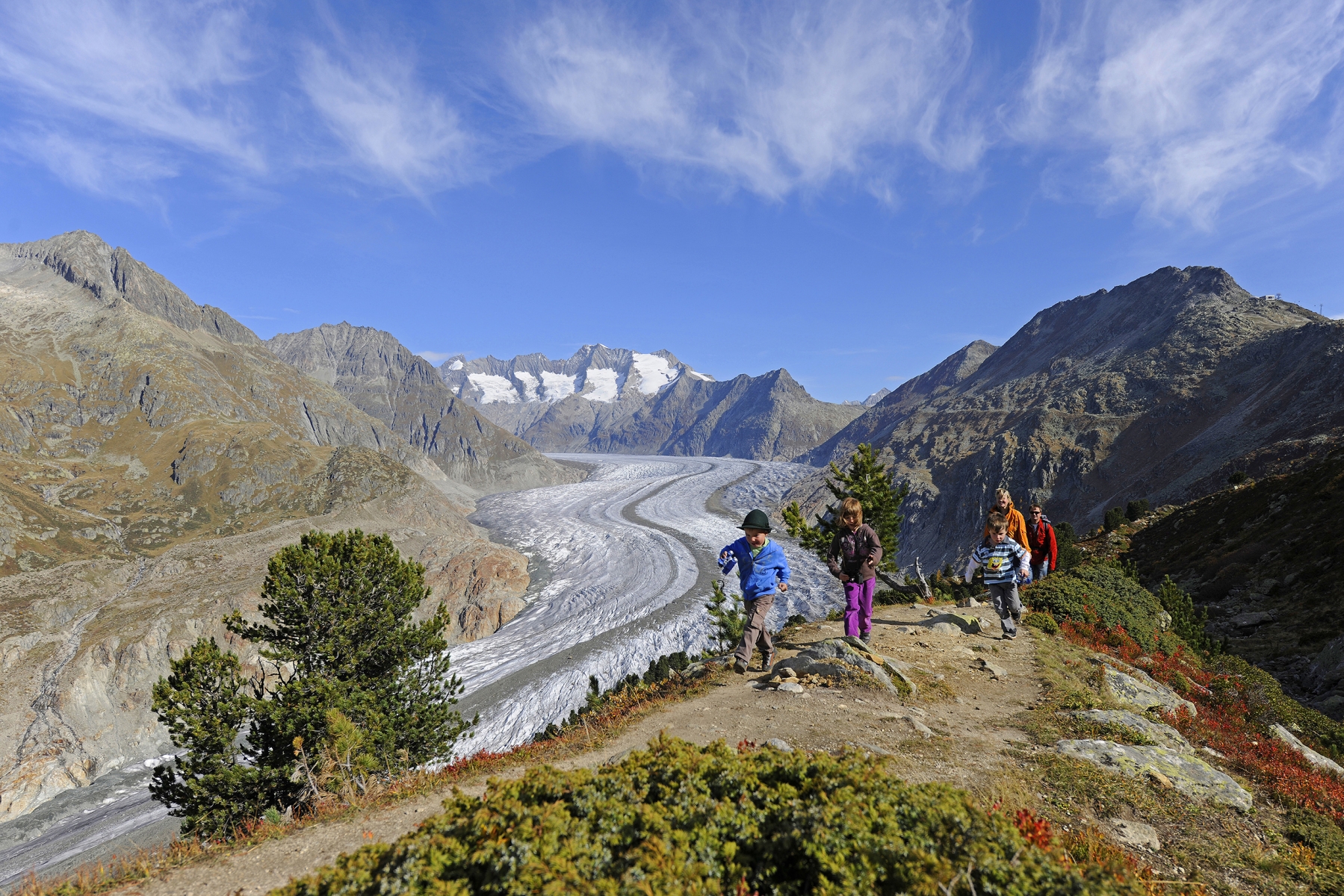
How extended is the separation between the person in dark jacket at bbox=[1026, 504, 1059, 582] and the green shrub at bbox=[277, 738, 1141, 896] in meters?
11.3

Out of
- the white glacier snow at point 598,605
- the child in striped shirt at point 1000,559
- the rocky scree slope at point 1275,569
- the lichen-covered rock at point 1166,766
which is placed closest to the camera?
the lichen-covered rock at point 1166,766

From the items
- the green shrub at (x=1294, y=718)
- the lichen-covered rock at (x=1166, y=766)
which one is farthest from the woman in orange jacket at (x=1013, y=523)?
the lichen-covered rock at (x=1166, y=766)

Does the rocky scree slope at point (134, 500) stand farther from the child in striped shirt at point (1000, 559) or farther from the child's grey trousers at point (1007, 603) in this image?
the child in striped shirt at point (1000, 559)

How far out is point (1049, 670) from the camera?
11.4 metres

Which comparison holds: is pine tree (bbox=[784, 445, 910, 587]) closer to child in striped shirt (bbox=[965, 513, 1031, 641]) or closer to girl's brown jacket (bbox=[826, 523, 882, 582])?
child in striped shirt (bbox=[965, 513, 1031, 641])

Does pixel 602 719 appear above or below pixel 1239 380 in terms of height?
below

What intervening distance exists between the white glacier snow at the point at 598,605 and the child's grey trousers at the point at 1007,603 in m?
36.7

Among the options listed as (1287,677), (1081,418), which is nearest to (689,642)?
(1287,677)

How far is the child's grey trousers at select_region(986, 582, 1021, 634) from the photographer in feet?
42.2

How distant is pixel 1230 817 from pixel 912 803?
204 inches

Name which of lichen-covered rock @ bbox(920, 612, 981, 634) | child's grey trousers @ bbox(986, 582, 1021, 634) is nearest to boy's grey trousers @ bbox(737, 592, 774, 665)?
child's grey trousers @ bbox(986, 582, 1021, 634)

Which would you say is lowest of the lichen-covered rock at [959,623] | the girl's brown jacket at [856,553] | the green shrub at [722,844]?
the lichen-covered rock at [959,623]

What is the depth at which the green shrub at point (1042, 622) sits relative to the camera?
1528cm

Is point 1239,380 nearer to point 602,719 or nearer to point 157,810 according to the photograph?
point 602,719
